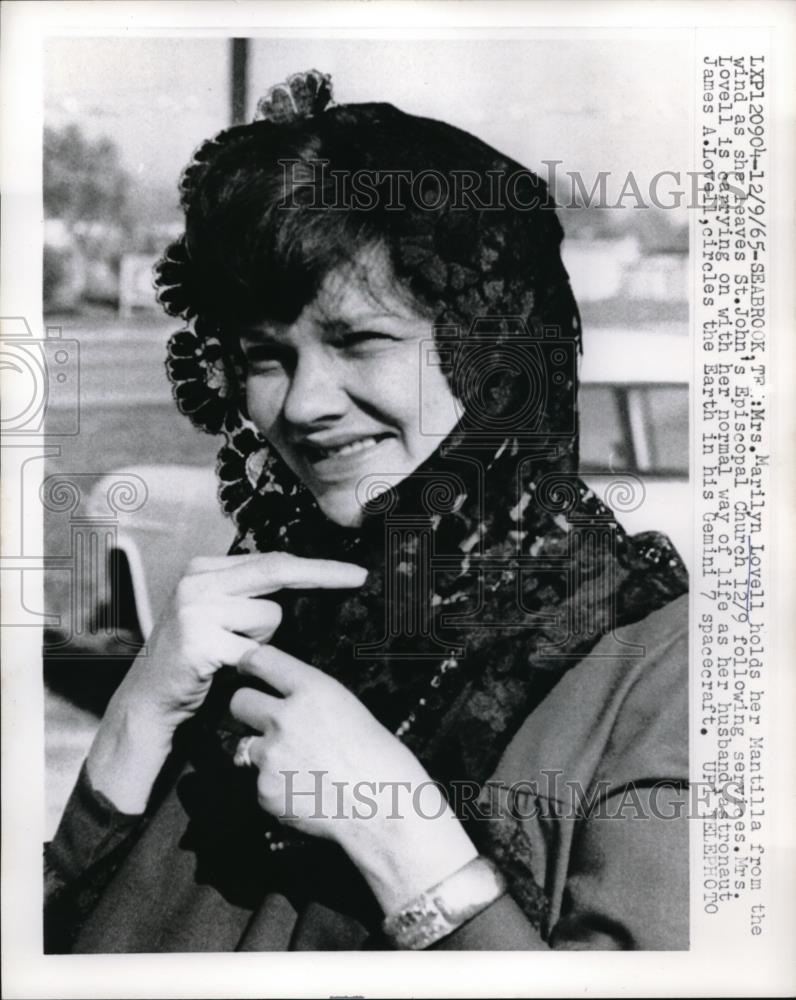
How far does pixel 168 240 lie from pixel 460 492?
0.44 metres

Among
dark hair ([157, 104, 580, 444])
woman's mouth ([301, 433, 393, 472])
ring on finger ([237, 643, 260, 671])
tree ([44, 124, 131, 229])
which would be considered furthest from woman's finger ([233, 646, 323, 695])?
tree ([44, 124, 131, 229])

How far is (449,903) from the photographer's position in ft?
3.98

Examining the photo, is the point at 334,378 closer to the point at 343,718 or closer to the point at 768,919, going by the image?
the point at 343,718

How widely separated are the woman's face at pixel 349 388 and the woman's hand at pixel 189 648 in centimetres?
8

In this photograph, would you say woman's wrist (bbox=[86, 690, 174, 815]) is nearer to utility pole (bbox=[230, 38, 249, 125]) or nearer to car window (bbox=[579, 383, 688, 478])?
car window (bbox=[579, 383, 688, 478])

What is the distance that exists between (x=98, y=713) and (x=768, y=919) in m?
0.81

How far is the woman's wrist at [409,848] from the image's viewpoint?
1210mm

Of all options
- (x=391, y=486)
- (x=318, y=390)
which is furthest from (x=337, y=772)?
(x=318, y=390)

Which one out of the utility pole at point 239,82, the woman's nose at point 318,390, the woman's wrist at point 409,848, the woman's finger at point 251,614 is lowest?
the woman's wrist at point 409,848

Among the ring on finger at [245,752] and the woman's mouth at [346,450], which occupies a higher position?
the woman's mouth at [346,450]

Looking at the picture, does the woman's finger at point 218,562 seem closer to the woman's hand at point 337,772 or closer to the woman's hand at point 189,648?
the woman's hand at point 189,648

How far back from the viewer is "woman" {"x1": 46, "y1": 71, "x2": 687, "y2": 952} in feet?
4.04

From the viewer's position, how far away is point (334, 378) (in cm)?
125

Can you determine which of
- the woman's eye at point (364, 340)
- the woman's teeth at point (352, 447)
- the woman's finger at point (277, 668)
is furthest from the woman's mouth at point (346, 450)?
the woman's finger at point (277, 668)
